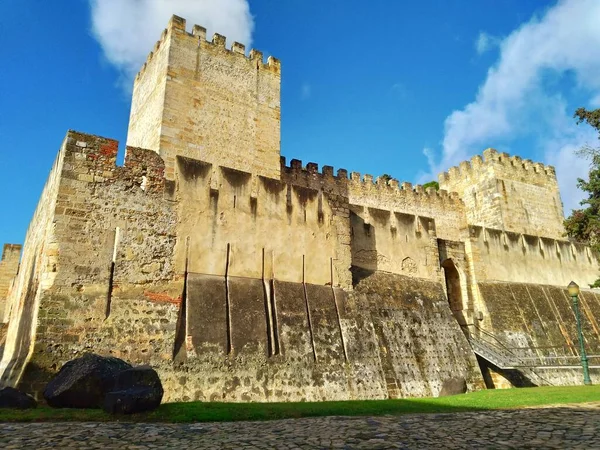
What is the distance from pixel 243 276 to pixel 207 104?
28.4ft

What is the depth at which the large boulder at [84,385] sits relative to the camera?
297 inches

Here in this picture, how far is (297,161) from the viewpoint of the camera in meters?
25.8

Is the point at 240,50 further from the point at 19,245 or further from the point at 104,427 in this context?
the point at 104,427

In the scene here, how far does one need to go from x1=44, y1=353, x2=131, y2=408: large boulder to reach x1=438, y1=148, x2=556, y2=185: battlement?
26.7 m

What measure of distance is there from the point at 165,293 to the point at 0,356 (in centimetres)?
591

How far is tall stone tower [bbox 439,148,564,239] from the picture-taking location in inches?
1131

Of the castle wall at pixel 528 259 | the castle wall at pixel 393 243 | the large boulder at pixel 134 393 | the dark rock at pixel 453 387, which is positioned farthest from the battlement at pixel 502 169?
the large boulder at pixel 134 393

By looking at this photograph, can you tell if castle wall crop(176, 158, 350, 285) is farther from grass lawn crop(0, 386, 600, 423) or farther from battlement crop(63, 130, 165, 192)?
grass lawn crop(0, 386, 600, 423)

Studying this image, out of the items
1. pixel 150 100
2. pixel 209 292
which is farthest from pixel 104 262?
pixel 150 100

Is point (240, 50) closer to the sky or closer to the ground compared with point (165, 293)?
closer to the sky

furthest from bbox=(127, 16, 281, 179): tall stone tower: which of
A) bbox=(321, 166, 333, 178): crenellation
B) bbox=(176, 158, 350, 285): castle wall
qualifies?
bbox=(321, 166, 333, 178): crenellation

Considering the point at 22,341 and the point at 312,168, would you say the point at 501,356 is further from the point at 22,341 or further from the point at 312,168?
the point at 312,168

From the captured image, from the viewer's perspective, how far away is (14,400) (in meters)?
7.48

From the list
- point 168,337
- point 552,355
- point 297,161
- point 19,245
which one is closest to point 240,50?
point 297,161
